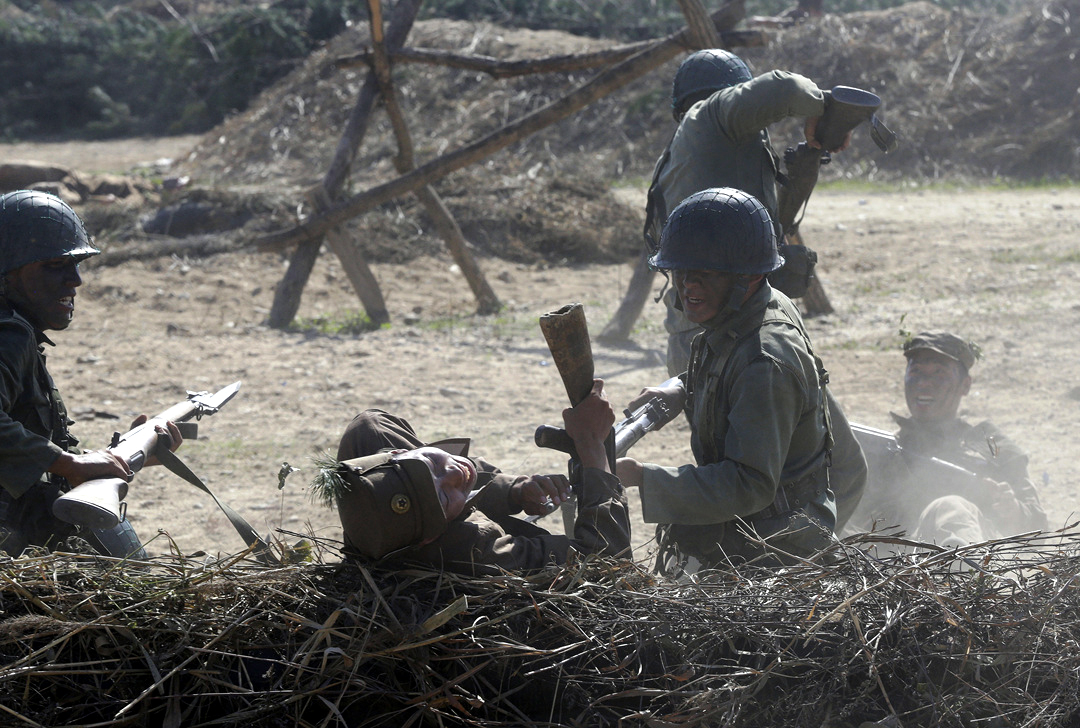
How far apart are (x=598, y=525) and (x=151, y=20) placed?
2518 cm

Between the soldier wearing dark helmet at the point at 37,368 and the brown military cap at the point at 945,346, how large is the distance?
11.6ft

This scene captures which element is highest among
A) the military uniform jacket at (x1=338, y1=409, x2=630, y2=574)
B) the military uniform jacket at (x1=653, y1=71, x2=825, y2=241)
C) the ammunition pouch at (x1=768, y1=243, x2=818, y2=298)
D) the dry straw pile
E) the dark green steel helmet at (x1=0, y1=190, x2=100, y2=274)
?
the military uniform jacket at (x1=653, y1=71, x2=825, y2=241)

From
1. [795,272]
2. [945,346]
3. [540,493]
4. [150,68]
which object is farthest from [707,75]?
[150,68]

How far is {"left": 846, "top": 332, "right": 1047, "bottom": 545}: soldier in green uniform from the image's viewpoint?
4512 mm

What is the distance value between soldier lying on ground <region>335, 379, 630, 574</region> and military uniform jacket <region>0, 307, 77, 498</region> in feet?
3.27

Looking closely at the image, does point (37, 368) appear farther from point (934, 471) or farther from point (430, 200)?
point (430, 200)

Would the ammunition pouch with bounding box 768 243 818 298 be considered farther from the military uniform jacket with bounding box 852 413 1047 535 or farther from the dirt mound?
the dirt mound

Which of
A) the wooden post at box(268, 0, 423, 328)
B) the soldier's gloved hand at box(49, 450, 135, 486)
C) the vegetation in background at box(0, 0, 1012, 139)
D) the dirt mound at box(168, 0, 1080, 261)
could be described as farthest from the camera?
the vegetation in background at box(0, 0, 1012, 139)

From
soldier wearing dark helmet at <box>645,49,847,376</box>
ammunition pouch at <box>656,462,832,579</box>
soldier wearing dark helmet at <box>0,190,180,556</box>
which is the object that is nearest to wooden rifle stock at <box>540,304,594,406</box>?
ammunition pouch at <box>656,462,832,579</box>

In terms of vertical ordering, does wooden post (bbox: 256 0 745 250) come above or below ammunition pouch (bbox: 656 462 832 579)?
above

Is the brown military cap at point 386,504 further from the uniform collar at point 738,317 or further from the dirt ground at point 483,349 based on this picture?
the dirt ground at point 483,349

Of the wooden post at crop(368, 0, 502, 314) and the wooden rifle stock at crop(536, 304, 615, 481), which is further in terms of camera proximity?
the wooden post at crop(368, 0, 502, 314)

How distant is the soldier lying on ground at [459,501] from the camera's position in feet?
8.43

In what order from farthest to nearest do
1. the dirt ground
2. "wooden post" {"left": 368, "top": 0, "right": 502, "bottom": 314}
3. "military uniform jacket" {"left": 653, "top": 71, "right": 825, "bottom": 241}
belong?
"wooden post" {"left": 368, "top": 0, "right": 502, "bottom": 314}
the dirt ground
"military uniform jacket" {"left": 653, "top": 71, "right": 825, "bottom": 241}
